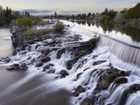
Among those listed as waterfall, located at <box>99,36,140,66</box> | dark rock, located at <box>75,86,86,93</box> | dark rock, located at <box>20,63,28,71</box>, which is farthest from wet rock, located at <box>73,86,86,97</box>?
dark rock, located at <box>20,63,28,71</box>

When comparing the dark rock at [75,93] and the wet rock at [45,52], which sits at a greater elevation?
the wet rock at [45,52]

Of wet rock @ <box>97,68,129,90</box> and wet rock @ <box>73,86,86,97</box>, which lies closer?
wet rock @ <box>97,68,129,90</box>

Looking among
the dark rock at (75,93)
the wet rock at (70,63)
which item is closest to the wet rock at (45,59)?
the wet rock at (70,63)

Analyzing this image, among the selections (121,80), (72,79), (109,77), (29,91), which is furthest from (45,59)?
(121,80)

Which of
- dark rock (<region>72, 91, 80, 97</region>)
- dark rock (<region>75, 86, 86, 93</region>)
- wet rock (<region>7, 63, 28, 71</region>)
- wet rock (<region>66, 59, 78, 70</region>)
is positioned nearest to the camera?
dark rock (<region>72, 91, 80, 97</region>)

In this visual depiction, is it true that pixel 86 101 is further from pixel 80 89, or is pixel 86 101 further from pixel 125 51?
pixel 125 51

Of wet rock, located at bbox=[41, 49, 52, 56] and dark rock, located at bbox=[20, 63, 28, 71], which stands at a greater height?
wet rock, located at bbox=[41, 49, 52, 56]

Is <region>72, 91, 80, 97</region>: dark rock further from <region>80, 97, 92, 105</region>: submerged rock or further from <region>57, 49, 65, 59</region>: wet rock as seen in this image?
<region>57, 49, 65, 59</region>: wet rock

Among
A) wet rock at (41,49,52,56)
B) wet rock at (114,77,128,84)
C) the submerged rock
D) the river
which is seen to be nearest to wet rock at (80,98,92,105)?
the submerged rock

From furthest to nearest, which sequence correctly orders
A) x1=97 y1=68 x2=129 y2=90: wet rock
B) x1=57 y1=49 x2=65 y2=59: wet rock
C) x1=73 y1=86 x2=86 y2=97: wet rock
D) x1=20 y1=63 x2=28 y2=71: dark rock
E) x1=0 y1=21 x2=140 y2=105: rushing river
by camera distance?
1. x1=57 y1=49 x2=65 y2=59: wet rock
2. x1=20 y1=63 x2=28 y2=71: dark rock
3. x1=73 y1=86 x2=86 y2=97: wet rock
4. x1=97 y1=68 x2=129 y2=90: wet rock
5. x1=0 y1=21 x2=140 y2=105: rushing river

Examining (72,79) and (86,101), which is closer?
(86,101)

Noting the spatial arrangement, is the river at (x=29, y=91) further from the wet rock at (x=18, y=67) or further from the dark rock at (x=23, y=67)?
the wet rock at (x=18, y=67)

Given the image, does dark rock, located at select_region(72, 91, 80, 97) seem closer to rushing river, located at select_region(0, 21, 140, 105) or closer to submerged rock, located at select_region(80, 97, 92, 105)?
rushing river, located at select_region(0, 21, 140, 105)

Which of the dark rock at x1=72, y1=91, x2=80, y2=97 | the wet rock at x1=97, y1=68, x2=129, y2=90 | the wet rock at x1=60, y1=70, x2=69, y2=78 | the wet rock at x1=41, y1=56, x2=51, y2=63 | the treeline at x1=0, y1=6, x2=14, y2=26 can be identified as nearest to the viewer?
the wet rock at x1=97, y1=68, x2=129, y2=90
